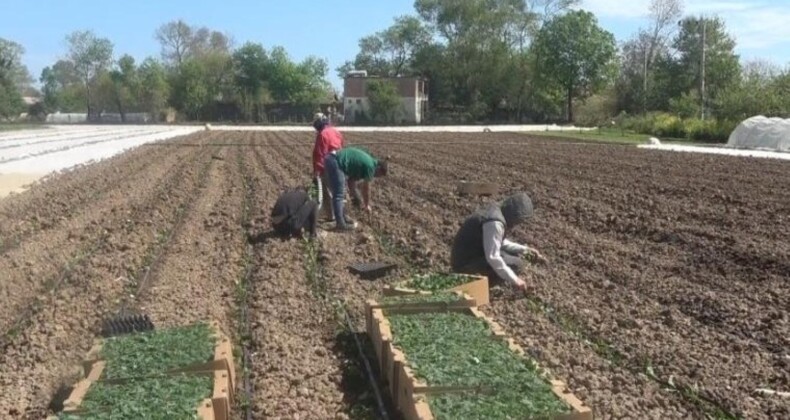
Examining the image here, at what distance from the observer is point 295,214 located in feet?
34.8

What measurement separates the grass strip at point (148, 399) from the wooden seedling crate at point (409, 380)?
1.01 metres

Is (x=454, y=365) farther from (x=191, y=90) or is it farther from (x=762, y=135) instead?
(x=191, y=90)

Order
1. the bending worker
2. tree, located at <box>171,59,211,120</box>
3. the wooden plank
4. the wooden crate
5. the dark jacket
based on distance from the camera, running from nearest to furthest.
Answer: the wooden plank < the wooden crate < the bending worker < the dark jacket < tree, located at <box>171,59,211,120</box>

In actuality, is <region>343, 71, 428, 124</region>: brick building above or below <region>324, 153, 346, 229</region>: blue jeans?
above

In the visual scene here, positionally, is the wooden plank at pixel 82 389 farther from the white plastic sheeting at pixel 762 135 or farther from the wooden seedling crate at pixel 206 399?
the white plastic sheeting at pixel 762 135

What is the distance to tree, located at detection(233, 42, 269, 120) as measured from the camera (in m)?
91.2

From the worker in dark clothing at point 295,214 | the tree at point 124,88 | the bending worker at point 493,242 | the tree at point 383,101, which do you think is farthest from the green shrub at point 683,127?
the tree at point 124,88

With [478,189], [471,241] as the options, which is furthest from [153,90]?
[471,241]

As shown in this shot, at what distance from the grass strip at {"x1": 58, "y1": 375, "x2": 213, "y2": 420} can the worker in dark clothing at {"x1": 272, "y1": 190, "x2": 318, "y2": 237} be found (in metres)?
5.93

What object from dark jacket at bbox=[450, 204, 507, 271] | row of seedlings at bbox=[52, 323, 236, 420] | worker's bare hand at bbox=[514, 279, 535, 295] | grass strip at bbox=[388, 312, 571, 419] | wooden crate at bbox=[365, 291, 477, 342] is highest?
dark jacket at bbox=[450, 204, 507, 271]

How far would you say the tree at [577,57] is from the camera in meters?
82.4

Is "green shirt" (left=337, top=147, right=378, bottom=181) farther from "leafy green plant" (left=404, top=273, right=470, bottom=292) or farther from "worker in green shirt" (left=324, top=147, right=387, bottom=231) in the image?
"leafy green plant" (left=404, top=273, right=470, bottom=292)

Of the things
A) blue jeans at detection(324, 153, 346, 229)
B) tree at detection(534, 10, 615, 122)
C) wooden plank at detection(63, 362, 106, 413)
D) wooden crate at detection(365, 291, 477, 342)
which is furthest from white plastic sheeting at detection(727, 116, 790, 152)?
tree at detection(534, 10, 615, 122)

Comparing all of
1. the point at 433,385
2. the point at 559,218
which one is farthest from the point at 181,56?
the point at 433,385
